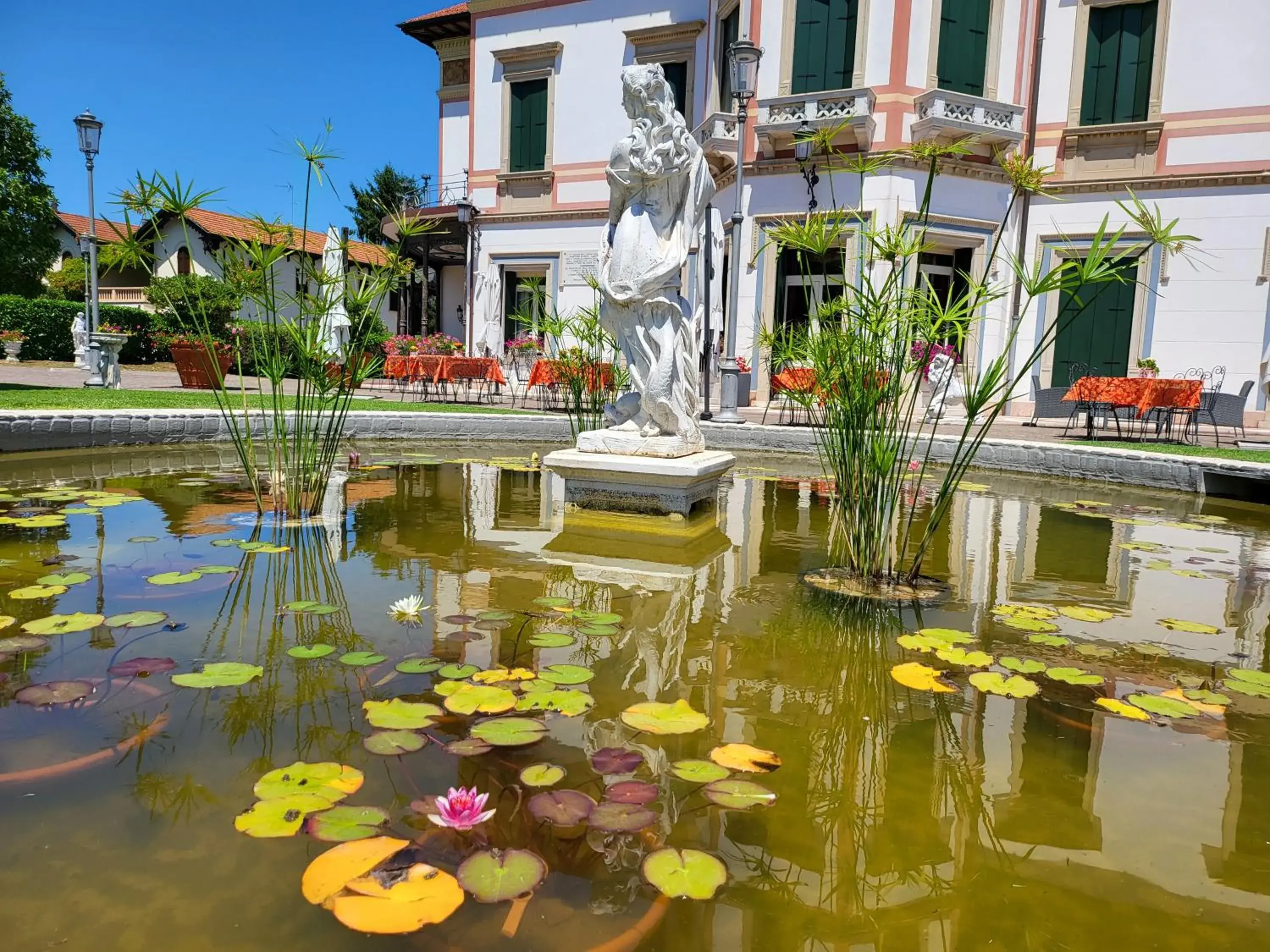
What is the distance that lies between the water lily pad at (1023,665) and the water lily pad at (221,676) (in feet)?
6.11

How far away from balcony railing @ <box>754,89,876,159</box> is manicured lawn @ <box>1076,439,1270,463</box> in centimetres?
548

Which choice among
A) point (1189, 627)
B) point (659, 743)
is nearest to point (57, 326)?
point (659, 743)

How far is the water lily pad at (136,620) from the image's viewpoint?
2219mm

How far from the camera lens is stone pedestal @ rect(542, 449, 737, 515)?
3.84 meters

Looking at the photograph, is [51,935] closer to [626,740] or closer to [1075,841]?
[626,740]

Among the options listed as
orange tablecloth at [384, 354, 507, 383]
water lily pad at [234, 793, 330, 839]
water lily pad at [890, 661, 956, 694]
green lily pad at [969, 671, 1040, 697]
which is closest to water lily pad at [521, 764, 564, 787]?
water lily pad at [234, 793, 330, 839]

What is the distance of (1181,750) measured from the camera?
173 cm

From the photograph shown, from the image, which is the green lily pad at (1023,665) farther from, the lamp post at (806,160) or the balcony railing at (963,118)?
the balcony railing at (963,118)

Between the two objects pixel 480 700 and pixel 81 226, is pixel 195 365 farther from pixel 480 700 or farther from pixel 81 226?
pixel 81 226

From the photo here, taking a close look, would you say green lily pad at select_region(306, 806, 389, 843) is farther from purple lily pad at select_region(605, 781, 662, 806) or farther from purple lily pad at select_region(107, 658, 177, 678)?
purple lily pad at select_region(107, 658, 177, 678)

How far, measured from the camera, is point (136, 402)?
7867mm

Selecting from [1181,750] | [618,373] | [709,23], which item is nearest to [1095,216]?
[709,23]

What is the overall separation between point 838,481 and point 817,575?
0.40 metres

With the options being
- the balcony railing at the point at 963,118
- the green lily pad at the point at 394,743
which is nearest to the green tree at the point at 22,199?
the balcony railing at the point at 963,118
